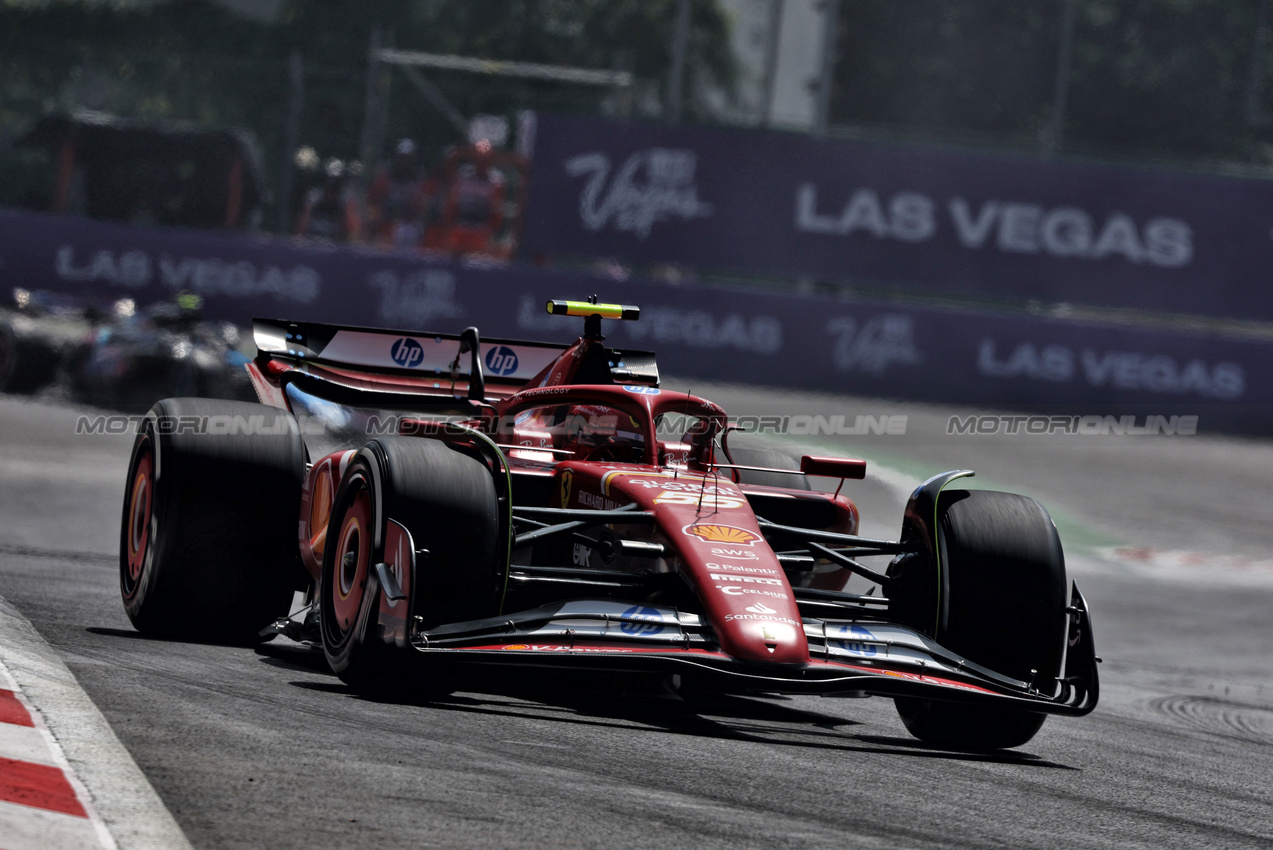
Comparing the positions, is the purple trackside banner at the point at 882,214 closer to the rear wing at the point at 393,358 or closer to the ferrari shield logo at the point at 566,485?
the rear wing at the point at 393,358

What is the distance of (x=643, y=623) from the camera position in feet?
18.1

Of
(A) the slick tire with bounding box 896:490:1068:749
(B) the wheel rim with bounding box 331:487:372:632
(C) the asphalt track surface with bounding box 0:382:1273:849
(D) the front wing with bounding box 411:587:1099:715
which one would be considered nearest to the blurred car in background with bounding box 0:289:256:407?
(C) the asphalt track surface with bounding box 0:382:1273:849

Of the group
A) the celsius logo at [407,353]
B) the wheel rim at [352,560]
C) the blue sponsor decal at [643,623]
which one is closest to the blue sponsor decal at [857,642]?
the blue sponsor decal at [643,623]

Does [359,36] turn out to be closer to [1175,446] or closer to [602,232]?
[602,232]

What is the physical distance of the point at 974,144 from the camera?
76.6 ft

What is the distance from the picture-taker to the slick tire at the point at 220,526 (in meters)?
6.74

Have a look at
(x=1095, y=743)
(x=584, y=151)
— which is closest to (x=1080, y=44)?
(x=584, y=151)

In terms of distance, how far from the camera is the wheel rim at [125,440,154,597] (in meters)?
7.12

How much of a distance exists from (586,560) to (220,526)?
148 centimetres

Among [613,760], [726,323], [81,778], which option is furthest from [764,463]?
[726,323]

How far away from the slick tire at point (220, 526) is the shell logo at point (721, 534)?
1.86 meters

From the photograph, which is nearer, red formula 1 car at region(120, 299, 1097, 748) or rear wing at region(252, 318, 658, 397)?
red formula 1 car at region(120, 299, 1097, 748)

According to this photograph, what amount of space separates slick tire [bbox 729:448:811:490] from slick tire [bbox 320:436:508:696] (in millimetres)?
2660

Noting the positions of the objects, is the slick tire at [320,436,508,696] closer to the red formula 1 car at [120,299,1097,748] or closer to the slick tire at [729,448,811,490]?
the red formula 1 car at [120,299,1097,748]
